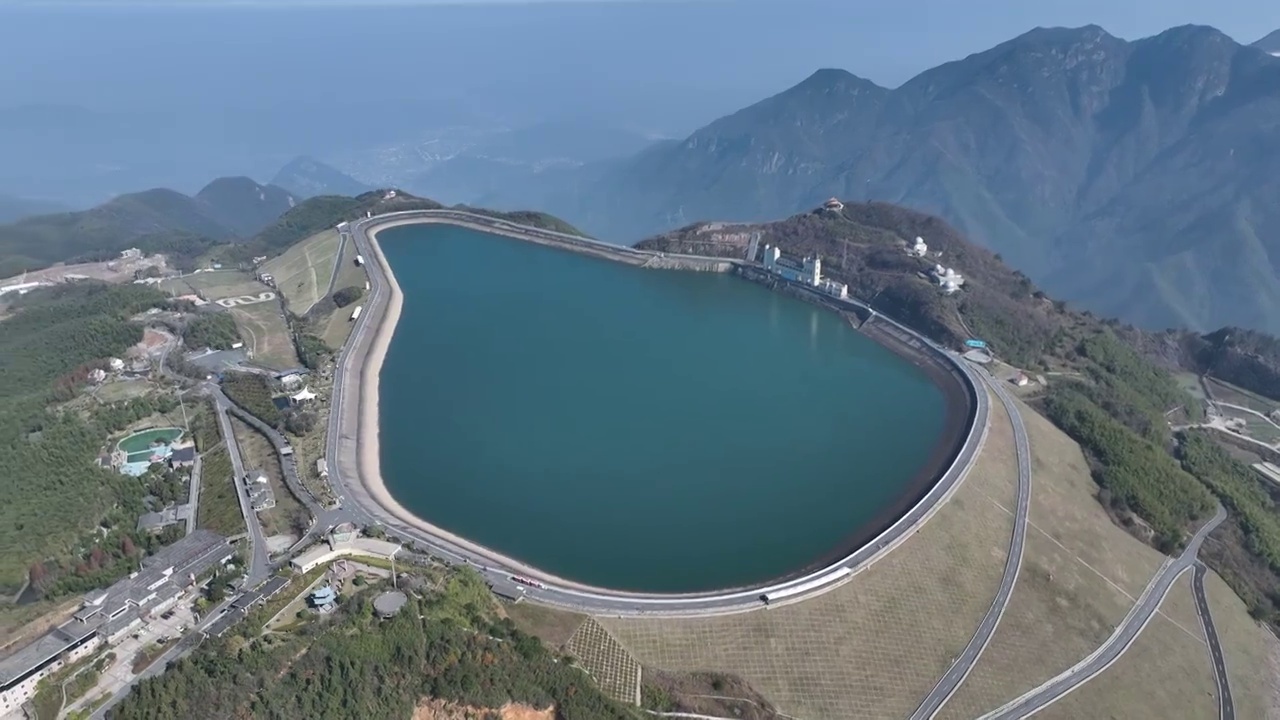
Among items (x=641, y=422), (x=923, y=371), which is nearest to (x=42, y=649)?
(x=641, y=422)

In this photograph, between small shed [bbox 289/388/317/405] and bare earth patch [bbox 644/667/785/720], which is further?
small shed [bbox 289/388/317/405]

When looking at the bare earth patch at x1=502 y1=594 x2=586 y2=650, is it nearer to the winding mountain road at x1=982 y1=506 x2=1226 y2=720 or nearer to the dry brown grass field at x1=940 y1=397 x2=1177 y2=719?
the dry brown grass field at x1=940 y1=397 x2=1177 y2=719

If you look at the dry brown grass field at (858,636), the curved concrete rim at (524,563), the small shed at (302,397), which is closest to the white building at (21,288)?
the curved concrete rim at (524,563)

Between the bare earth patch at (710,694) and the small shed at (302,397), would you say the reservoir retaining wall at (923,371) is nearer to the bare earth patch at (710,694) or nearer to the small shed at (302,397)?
the bare earth patch at (710,694)

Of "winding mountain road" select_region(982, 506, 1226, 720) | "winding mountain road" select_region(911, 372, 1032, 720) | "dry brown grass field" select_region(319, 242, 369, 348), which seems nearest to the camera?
"winding mountain road" select_region(911, 372, 1032, 720)

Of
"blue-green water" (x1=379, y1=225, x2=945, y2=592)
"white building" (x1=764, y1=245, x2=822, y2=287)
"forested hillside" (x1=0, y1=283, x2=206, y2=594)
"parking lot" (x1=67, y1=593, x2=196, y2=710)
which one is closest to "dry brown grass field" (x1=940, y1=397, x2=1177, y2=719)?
"blue-green water" (x1=379, y1=225, x2=945, y2=592)

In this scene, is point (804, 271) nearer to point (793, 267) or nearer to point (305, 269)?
point (793, 267)

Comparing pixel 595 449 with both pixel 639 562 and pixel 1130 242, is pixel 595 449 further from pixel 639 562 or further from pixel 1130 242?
pixel 1130 242
